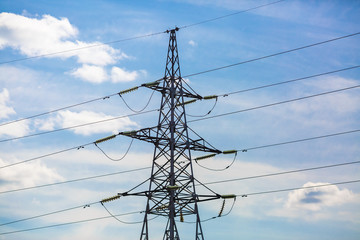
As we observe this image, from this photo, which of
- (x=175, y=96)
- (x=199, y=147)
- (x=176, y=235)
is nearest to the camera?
(x=176, y=235)

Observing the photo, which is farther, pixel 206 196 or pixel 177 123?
pixel 177 123

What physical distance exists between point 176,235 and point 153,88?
40.3 ft

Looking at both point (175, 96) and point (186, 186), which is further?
point (175, 96)

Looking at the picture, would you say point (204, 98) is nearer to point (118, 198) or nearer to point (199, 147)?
point (199, 147)

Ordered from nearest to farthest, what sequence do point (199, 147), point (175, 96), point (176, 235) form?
point (176, 235)
point (199, 147)
point (175, 96)

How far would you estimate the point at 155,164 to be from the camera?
3528 cm

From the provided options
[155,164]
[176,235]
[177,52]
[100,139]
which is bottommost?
[176,235]

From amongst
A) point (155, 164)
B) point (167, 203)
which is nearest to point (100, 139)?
point (155, 164)

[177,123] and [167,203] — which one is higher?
[177,123]

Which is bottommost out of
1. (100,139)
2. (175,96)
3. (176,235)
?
(176,235)

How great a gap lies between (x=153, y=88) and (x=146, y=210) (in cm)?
1019

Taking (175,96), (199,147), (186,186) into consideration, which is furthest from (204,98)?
(186,186)

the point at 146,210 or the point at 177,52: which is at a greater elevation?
the point at 177,52

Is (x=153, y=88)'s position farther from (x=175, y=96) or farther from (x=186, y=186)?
(x=186, y=186)
